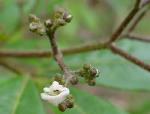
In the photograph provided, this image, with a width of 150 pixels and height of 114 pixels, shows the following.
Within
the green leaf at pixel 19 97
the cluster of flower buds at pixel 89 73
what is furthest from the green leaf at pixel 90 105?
the cluster of flower buds at pixel 89 73

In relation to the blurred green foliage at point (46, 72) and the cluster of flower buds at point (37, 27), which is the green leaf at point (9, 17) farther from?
the cluster of flower buds at point (37, 27)

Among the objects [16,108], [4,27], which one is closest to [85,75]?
[16,108]

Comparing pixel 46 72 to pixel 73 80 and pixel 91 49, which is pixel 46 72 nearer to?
pixel 91 49

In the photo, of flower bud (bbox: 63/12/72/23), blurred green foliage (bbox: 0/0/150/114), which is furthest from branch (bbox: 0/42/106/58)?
flower bud (bbox: 63/12/72/23)

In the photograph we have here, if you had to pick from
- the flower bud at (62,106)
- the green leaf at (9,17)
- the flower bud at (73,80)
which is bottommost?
the flower bud at (62,106)

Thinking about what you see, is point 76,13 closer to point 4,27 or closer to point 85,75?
point 4,27

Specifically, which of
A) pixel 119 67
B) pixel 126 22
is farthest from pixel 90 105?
pixel 119 67
